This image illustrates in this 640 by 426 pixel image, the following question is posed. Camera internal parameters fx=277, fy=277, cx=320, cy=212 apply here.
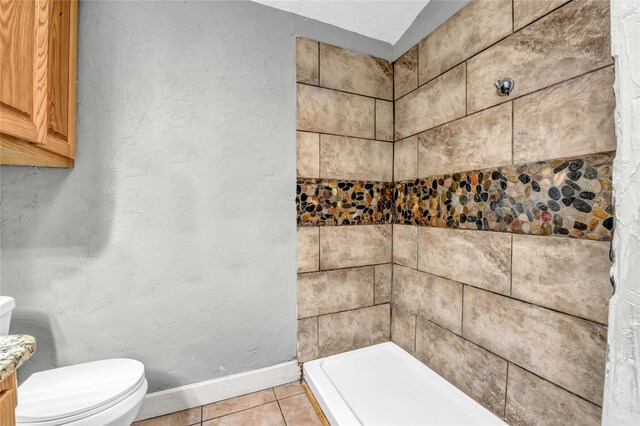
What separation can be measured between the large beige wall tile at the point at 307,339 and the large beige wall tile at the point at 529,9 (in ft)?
6.00

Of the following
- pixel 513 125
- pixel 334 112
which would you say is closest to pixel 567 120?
pixel 513 125

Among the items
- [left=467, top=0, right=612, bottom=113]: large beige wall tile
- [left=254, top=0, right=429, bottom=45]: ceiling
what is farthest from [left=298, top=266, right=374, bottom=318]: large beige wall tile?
[left=254, top=0, right=429, bottom=45]: ceiling

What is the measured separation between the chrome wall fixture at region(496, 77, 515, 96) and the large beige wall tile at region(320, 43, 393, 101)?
82 centimetres

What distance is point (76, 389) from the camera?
1.11m

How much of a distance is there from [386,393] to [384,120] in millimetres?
1696

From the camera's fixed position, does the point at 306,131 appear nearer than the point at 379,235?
Yes

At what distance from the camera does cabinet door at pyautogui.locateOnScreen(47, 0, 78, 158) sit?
3.58 feet

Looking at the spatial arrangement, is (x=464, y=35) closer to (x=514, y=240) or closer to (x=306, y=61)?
(x=306, y=61)

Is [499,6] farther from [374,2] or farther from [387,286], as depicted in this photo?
[387,286]

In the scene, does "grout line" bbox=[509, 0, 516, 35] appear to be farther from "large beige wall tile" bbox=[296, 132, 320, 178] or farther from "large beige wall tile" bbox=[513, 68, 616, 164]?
"large beige wall tile" bbox=[296, 132, 320, 178]

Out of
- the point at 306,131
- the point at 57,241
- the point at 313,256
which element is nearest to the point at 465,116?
the point at 306,131

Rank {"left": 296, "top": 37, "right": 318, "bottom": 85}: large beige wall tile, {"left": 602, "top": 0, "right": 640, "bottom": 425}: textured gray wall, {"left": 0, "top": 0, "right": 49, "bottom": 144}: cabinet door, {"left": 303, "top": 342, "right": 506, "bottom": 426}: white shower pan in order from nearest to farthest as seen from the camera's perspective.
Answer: {"left": 602, "top": 0, "right": 640, "bottom": 425}: textured gray wall < {"left": 0, "top": 0, "right": 49, "bottom": 144}: cabinet door < {"left": 303, "top": 342, "right": 506, "bottom": 426}: white shower pan < {"left": 296, "top": 37, "right": 318, "bottom": 85}: large beige wall tile

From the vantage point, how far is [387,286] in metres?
1.97

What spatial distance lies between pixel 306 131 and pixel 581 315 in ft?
5.02
